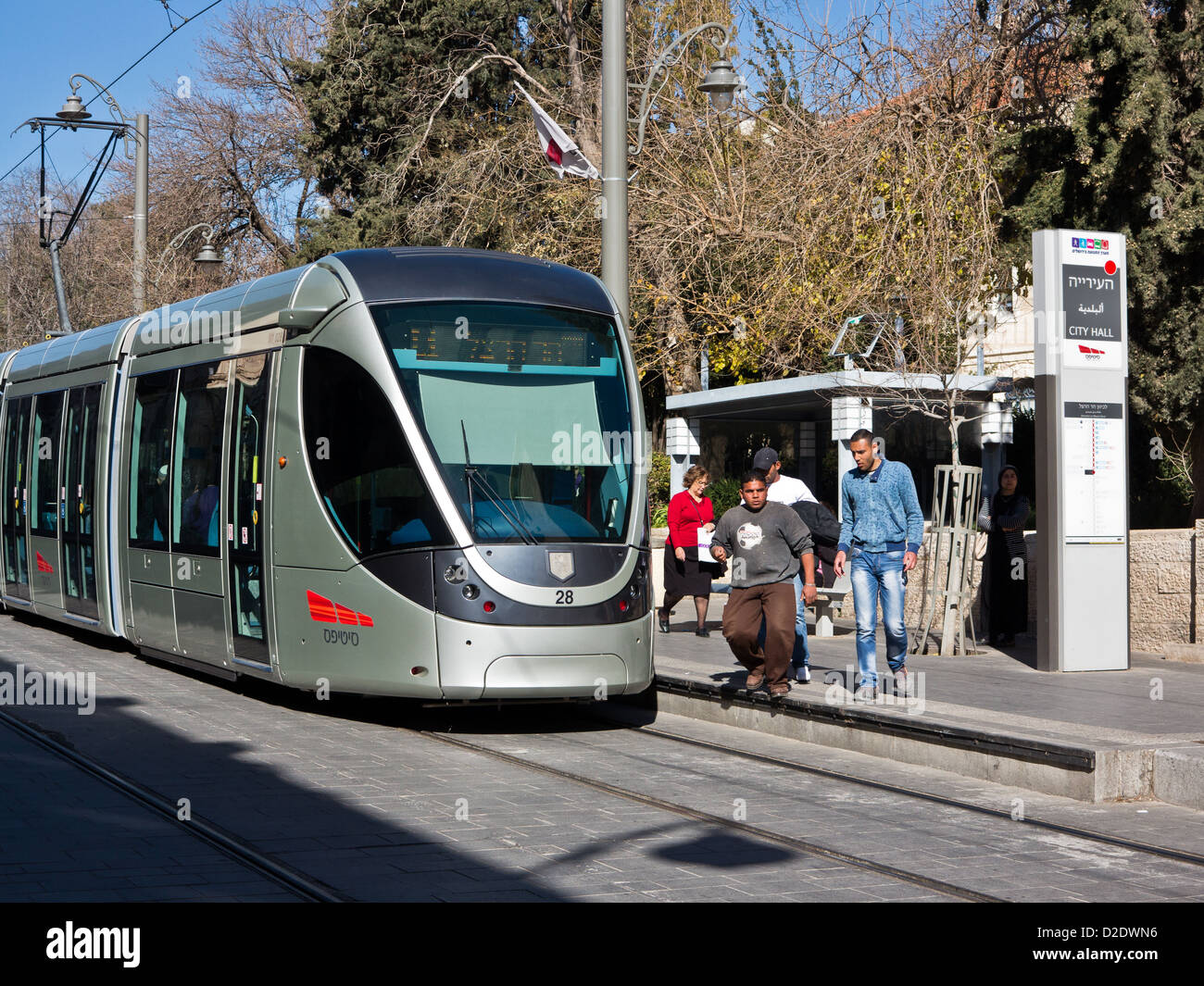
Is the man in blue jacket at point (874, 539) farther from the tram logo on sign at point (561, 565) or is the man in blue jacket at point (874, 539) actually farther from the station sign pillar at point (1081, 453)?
the station sign pillar at point (1081, 453)

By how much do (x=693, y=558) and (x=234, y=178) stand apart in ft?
90.3

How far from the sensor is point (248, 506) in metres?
11.1

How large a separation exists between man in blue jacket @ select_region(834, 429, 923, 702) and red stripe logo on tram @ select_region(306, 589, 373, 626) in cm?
324

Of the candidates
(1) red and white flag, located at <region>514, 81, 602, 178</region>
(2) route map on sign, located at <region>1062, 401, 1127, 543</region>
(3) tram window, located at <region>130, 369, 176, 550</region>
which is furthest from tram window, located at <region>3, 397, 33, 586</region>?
(2) route map on sign, located at <region>1062, 401, 1127, 543</region>

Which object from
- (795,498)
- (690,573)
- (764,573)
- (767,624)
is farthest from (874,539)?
(690,573)

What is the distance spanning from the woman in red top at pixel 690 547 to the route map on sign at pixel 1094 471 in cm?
412

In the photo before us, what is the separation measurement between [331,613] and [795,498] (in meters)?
4.52

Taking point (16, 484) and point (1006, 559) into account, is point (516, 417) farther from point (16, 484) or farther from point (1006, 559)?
point (16, 484)

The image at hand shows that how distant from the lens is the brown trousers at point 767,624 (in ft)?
33.3

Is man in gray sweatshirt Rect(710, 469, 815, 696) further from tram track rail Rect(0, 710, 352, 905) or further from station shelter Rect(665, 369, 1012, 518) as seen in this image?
station shelter Rect(665, 369, 1012, 518)

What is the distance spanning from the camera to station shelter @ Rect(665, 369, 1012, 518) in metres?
20.0

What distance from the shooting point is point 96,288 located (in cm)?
4212

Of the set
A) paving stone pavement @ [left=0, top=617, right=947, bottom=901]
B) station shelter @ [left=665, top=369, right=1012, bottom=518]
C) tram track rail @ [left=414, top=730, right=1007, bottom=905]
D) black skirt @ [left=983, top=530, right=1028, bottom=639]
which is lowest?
tram track rail @ [left=414, top=730, right=1007, bottom=905]
